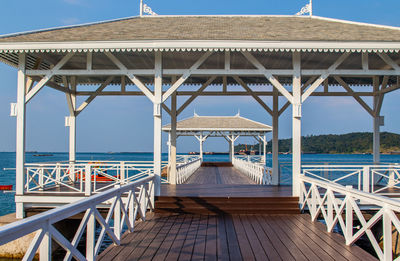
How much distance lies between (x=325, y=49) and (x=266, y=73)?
4.96 feet

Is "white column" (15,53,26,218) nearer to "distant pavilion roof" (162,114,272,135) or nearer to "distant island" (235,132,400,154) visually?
"distant pavilion roof" (162,114,272,135)

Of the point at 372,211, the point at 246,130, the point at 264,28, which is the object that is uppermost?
the point at 264,28

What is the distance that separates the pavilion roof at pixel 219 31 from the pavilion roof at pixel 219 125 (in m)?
15.3

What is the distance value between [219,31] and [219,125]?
61.3 feet

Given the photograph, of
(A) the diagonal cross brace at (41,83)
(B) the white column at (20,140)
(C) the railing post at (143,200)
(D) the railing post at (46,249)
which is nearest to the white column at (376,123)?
(C) the railing post at (143,200)

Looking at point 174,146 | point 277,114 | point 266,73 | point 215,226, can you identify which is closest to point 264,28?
point 266,73

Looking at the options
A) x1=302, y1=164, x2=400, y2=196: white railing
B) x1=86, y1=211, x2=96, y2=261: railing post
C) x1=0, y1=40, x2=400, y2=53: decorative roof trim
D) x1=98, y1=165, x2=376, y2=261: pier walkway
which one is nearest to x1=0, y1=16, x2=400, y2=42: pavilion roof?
x1=0, y1=40, x2=400, y2=53: decorative roof trim

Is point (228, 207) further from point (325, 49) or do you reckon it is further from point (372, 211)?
point (325, 49)

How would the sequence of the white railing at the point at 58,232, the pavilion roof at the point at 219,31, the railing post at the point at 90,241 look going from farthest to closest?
the pavilion roof at the point at 219,31, the railing post at the point at 90,241, the white railing at the point at 58,232

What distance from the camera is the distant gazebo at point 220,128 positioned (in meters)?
27.9

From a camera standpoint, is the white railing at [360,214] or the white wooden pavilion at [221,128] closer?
the white railing at [360,214]

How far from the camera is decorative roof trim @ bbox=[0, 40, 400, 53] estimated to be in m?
9.07

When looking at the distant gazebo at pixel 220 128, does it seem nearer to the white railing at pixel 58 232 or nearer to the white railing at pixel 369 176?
the white railing at pixel 369 176

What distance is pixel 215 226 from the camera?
7562 millimetres
